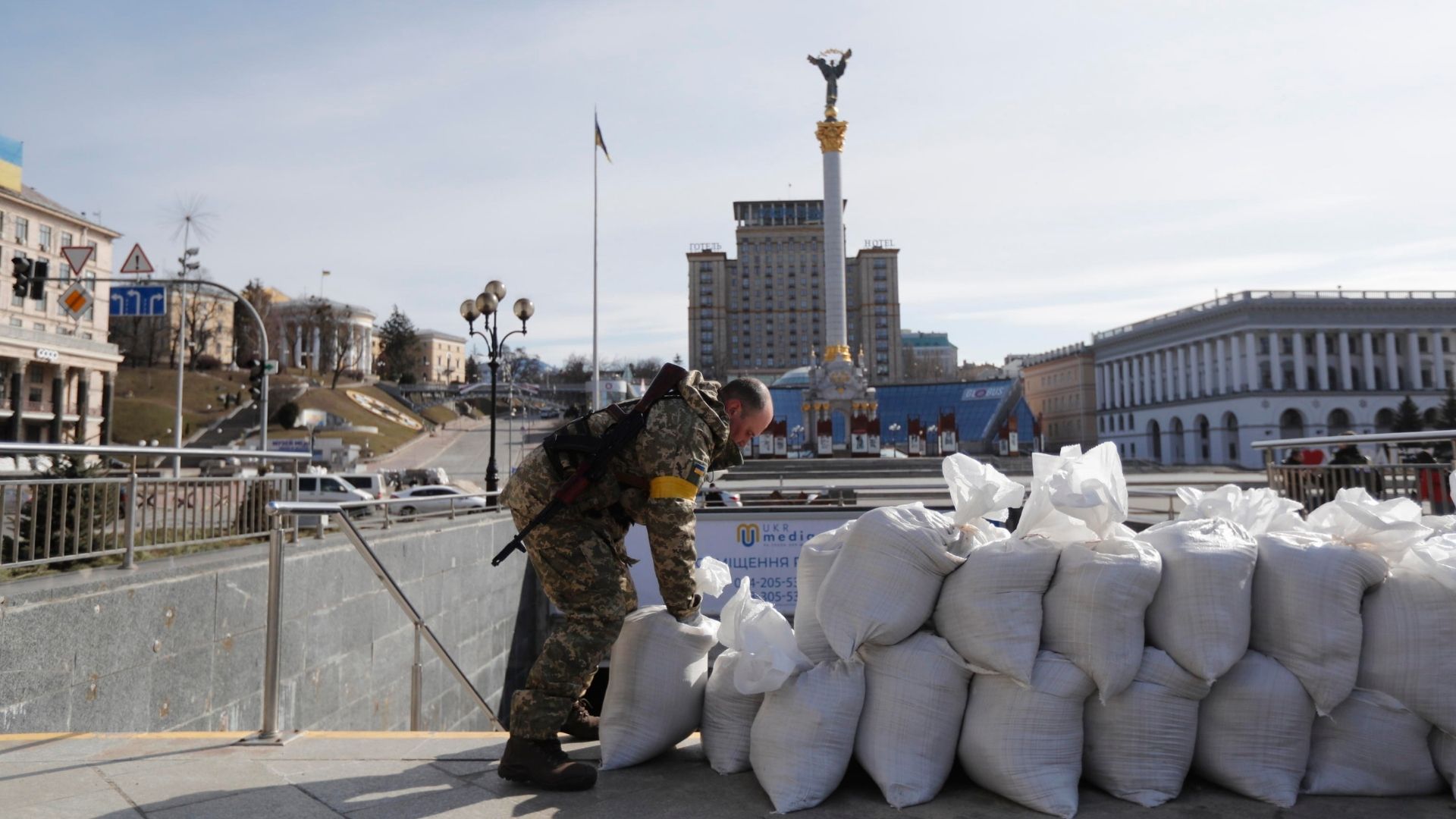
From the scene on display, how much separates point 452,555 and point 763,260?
395ft

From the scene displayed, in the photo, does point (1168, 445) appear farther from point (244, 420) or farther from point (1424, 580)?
point (1424, 580)

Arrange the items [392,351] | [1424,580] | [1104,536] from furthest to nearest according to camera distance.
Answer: [392,351] < [1104,536] < [1424,580]

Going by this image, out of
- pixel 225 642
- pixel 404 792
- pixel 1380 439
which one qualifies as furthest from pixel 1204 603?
pixel 225 642

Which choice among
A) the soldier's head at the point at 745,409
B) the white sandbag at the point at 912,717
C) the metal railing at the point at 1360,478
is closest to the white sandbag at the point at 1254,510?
the white sandbag at the point at 912,717

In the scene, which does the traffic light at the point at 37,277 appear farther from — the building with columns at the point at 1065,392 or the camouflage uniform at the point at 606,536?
the building with columns at the point at 1065,392

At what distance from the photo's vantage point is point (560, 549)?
3.29 m

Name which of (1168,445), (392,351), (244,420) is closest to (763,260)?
(392,351)

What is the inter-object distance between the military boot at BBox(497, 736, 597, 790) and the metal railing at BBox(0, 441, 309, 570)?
2.83 m

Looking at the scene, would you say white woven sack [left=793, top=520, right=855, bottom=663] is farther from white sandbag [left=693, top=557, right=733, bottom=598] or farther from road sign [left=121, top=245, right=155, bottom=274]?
road sign [left=121, top=245, right=155, bottom=274]

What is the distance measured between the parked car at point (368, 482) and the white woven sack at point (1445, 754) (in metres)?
23.2

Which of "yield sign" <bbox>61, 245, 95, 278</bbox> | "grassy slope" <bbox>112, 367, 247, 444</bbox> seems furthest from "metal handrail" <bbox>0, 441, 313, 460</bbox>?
"grassy slope" <bbox>112, 367, 247, 444</bbox>

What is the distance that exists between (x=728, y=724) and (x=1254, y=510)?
82.4 inches

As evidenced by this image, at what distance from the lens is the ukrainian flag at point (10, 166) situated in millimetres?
50031

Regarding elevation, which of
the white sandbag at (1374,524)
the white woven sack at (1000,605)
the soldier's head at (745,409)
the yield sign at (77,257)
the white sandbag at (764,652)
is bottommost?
the white sandbag at (764,652)
